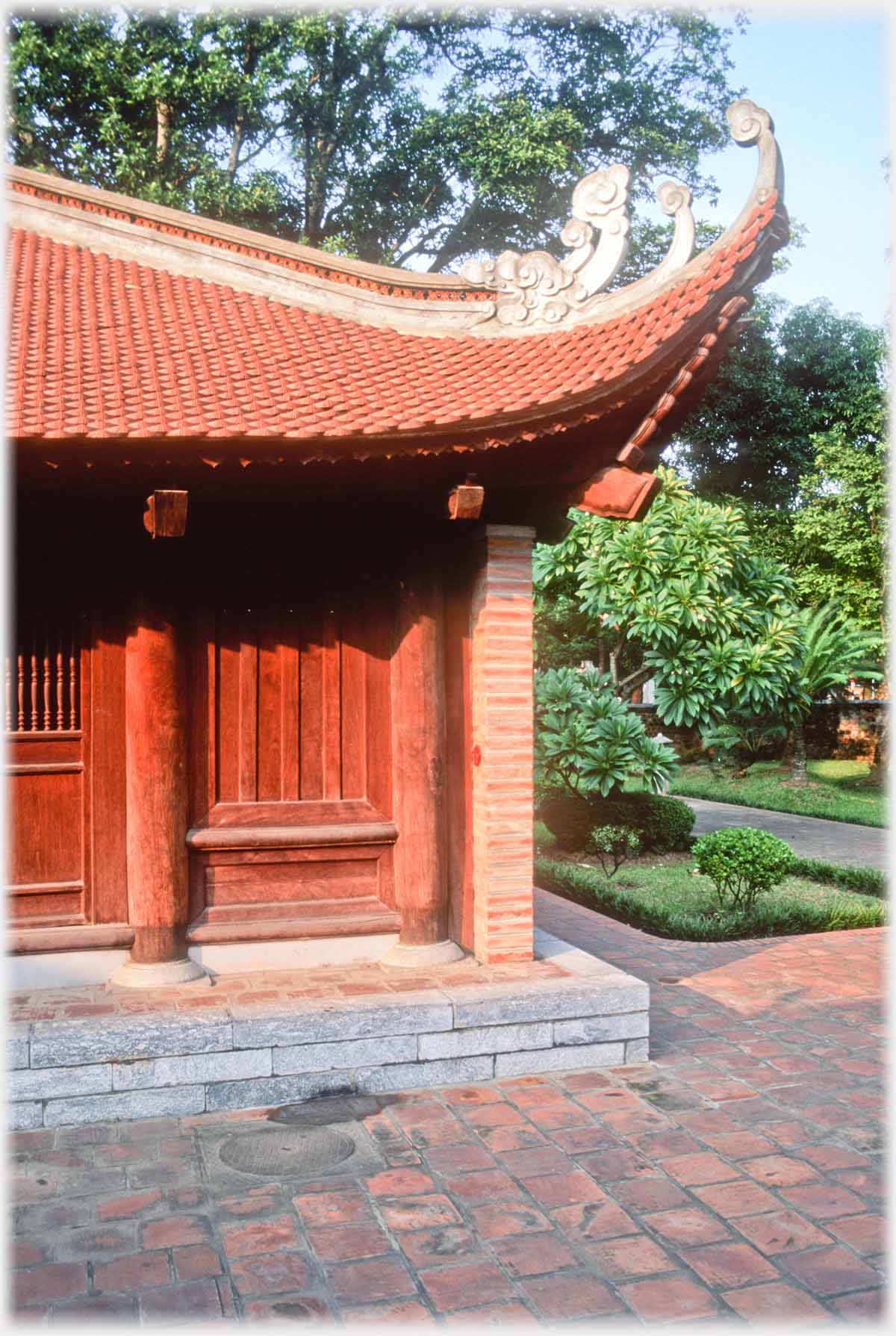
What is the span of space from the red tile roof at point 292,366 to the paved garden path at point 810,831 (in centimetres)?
888

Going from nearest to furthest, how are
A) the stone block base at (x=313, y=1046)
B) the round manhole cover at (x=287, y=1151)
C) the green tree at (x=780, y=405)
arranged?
the round manhole cover at (x=287, y=1151) < the stone block base at (x=313, y=1046) < the green tree at (x=780, y=405)

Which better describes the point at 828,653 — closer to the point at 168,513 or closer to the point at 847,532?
the point at 847,532

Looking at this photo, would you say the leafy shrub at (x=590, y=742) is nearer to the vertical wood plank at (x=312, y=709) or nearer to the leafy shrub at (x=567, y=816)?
the leafy shrub at (x=567, y=816)

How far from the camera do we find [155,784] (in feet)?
19.6

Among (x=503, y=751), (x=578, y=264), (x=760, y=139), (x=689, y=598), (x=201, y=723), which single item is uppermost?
(x=760, y=139)

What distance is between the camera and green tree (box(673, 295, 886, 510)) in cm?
2573

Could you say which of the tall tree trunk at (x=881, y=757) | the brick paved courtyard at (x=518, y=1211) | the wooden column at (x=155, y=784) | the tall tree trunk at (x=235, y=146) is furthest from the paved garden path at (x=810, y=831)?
the tall tree trunk at (x=235, y=146)

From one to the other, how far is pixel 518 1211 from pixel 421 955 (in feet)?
7.15

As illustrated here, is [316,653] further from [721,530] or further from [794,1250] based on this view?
[721,530]

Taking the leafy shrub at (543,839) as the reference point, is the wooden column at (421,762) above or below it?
above

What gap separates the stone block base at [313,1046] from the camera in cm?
507

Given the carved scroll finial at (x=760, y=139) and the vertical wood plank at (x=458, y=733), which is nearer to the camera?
the carved scroll finial at (x=760, y=139)

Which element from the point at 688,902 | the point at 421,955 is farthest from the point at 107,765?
the point at 688,902

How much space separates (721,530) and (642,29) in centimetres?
1712
